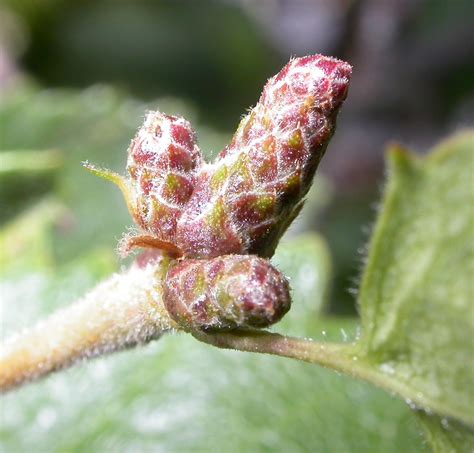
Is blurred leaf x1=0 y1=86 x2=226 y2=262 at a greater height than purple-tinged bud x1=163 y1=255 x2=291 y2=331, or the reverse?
blurred leaf x1=0 y1=86 x2=226 y2=262

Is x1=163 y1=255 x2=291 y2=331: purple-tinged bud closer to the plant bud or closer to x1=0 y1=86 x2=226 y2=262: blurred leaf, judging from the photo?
the plant bud

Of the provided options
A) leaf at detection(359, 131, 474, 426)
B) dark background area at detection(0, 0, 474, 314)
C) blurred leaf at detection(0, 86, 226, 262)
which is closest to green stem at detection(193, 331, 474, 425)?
leaf at detection(359, 131, 474, 426)

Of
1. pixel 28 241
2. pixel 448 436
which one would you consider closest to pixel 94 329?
pixel 448 436

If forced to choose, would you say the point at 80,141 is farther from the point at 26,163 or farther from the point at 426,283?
the point at 426,283

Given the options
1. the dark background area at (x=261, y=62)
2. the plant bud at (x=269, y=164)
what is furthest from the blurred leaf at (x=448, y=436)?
the dark background area at (x=261, y=62)

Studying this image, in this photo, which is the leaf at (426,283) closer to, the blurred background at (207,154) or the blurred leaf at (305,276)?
the blurred background at (207,154)
